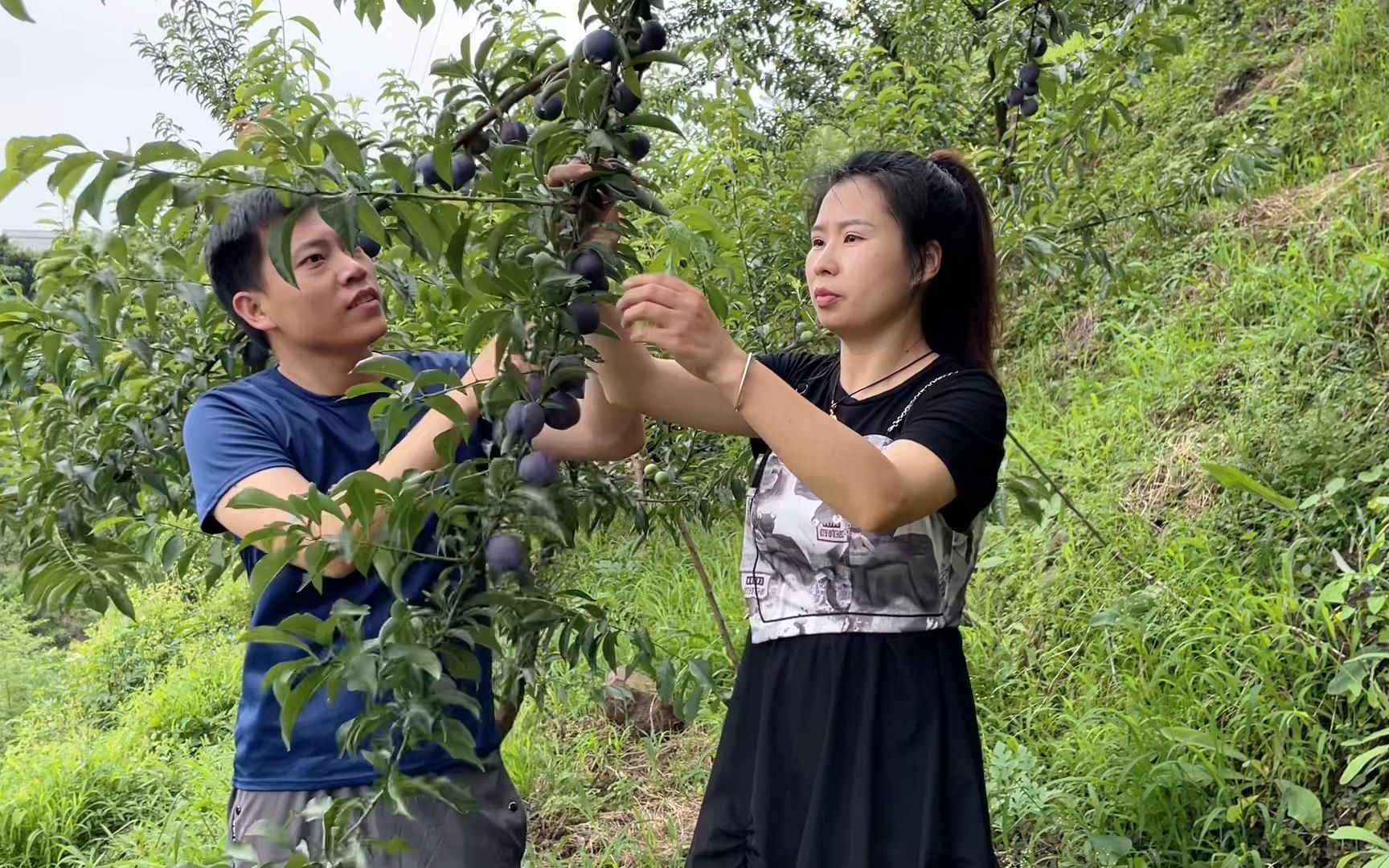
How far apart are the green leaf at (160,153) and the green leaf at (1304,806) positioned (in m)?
1.98

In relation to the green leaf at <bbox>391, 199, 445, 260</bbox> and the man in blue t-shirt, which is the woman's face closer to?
the man in blue t-shirt

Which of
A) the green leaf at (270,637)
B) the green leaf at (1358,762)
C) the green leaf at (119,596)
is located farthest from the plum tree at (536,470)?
the green leaf at (1358,762)

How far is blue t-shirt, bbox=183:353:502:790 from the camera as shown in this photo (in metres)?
1.26

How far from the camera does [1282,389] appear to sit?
2850mm

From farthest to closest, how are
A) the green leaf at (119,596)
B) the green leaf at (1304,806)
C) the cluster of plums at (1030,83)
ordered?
the cluster of plums at (1030,83)
the green leaf at (1304,806)
the green leaf at (119,596)

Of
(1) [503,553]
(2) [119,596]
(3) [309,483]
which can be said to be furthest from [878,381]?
(2) [119,596]

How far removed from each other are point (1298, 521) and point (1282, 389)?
54cm

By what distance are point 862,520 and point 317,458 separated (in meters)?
0.70

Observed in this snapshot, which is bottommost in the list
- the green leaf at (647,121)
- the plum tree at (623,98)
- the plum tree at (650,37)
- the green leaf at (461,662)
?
the green leaf at (461,662)

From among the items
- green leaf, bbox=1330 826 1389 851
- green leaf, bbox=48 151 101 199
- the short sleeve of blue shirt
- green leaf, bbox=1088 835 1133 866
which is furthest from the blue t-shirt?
green leaf, bbox=1330 826 1389 851

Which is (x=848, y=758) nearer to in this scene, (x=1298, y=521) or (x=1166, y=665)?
(x=1166, y=665)

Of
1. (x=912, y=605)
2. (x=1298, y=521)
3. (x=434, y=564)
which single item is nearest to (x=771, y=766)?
(x=912, y=605)

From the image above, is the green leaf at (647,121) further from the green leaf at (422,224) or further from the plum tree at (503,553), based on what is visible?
the plum tree at (503,553)

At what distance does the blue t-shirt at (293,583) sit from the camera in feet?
4.12
